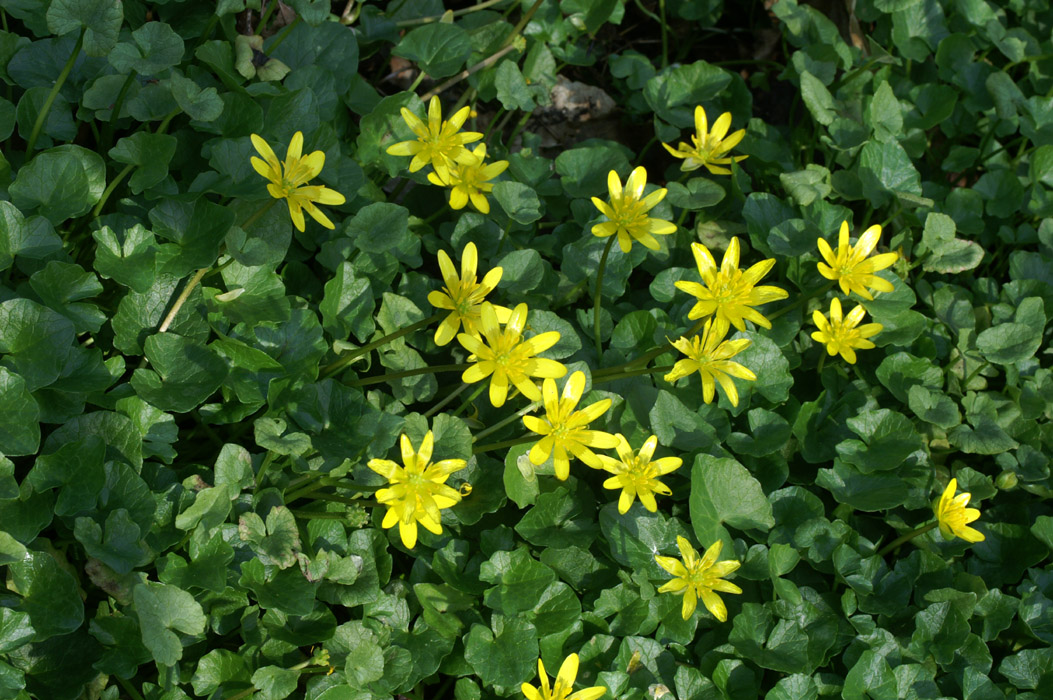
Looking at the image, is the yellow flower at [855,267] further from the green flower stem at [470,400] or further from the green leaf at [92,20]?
the green leaf at [92,20]

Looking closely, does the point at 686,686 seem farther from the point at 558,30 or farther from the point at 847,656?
the point at 558,30

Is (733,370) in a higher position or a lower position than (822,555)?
higher

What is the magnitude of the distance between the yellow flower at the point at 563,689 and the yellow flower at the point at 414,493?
14.6 inches

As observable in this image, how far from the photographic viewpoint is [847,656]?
2092mm

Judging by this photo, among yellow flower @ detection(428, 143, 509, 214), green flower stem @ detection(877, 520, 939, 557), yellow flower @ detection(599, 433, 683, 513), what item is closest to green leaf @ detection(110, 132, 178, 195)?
yellow flower @ detection(428, 143, 509, 214)

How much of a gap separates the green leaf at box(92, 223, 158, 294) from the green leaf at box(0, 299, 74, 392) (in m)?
0.16

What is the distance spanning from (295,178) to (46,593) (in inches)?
36.7

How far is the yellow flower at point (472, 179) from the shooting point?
221 cm

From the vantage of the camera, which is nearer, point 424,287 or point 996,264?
point 424,287

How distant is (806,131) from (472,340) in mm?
1841

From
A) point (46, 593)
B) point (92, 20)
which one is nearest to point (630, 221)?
point (92, 20)

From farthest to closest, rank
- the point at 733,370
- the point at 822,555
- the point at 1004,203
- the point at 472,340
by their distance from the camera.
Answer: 1. the point at 1004,203
2. the point at 822,555
3. the point at 733,370
4. the point at 472,340

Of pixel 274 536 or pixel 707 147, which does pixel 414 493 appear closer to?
pixel 274 536

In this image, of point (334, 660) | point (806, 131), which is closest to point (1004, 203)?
point (806, 131)
